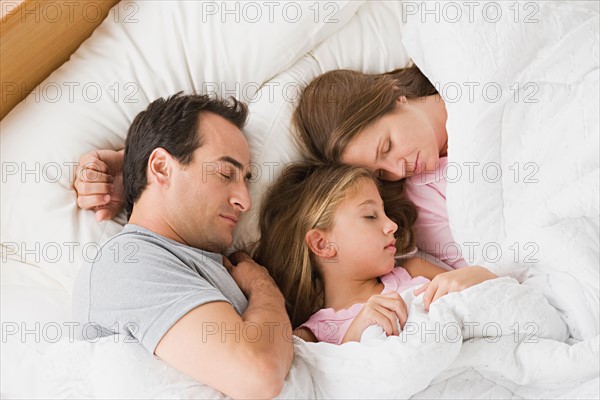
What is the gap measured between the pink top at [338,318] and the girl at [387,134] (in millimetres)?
166

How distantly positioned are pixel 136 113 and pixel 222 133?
256mm

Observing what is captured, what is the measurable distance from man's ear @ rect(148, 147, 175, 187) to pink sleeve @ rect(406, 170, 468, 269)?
578mm

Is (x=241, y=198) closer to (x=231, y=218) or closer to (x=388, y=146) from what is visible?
(x=231, y=218)

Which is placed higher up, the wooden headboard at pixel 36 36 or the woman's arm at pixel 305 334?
the wooden headboard at pixel 36 36

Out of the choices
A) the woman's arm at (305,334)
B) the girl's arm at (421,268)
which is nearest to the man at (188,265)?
the woman's arm at (305,334)

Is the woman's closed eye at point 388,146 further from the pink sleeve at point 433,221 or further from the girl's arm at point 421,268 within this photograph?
the girl's arm at point 421,268

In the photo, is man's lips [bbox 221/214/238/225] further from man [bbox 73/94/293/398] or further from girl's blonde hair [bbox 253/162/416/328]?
girl's blonde hair [bbox 253/162/416/328]

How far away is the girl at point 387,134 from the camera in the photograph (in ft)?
5.28

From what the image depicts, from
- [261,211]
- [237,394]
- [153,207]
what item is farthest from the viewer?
[261,211]

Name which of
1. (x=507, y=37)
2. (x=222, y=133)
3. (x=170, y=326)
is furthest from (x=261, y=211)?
(x=507, y=37)

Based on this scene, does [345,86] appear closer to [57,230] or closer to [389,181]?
[389,181]

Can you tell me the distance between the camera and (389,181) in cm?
169

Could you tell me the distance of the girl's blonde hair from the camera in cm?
155

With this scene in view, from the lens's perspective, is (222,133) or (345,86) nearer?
(222,133)
